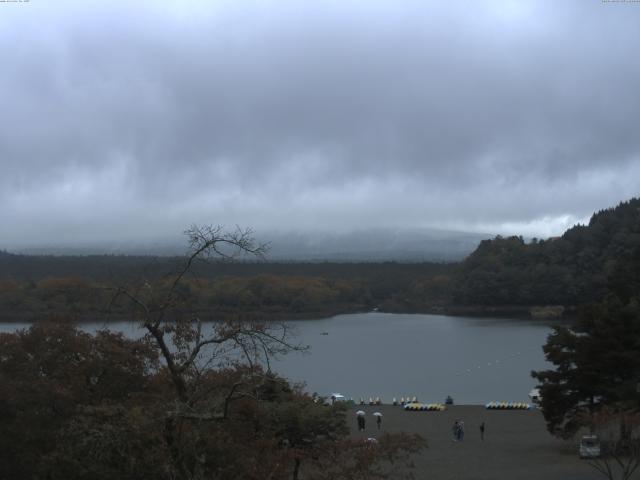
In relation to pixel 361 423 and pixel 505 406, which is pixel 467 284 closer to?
pixel 505 406

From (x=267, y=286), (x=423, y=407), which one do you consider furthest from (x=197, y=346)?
(x=267, y=286)

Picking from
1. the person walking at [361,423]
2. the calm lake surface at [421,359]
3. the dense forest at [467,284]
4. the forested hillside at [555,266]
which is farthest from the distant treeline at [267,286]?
the person walking at [361,423]

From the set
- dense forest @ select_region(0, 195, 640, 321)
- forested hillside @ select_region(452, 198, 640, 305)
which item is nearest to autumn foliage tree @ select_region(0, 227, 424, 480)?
dense forest @ select_region(0, 195, 640, 321)

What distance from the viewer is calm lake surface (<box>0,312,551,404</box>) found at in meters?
31.5

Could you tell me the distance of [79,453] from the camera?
631 centimetres

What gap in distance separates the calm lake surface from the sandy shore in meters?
4.39

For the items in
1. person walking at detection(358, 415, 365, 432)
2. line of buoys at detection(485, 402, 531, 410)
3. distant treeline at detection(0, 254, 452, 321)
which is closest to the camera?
person walking at detection(358, 415, 365, 432)

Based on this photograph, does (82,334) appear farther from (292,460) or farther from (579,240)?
(579,240)

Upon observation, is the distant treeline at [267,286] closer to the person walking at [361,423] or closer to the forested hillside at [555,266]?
the forested hillside at [555,266]

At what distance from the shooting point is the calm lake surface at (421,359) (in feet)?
103

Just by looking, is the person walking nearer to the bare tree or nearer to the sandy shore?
the sandy shore

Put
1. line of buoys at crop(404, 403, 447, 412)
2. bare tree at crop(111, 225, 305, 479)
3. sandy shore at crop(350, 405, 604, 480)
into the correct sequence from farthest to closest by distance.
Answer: line of buoys at crop(404, 403, 447, 412) < sandy shore at crop(350, 405, 604, 480) < bare tree at crop(111, 225, 305, 479)

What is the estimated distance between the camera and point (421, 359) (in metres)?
41.2

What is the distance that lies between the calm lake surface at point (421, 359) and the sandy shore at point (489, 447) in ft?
14.4
